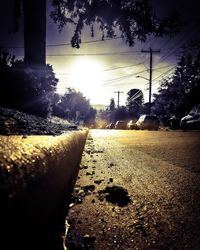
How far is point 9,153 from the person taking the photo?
0.75 metres

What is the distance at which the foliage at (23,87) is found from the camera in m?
9.05

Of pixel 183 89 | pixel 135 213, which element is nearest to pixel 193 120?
pixel 135 213

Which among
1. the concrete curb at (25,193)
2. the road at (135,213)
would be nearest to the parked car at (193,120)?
the road at (135,213)

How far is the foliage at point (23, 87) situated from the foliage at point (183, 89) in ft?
86.0

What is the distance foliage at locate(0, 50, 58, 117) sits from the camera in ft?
29.7

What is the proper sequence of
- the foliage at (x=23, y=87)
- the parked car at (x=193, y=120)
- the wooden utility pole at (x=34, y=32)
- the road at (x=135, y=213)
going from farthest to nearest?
the parked car at (x=193, y=120) < the wooden utility pole at (x=34, y=32) < the foliage at (x=23, y=87) < the road at (x=135, y=213)

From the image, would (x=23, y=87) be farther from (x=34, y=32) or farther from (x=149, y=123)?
(x=149, y=123)

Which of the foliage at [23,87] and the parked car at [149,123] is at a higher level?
the foliage at [23,87]

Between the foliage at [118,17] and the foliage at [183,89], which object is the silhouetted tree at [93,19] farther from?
the foliage at [183,89]

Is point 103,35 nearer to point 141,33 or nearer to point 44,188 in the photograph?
point 141,33

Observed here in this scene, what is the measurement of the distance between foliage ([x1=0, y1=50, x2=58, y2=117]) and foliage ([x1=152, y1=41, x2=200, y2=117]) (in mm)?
26202

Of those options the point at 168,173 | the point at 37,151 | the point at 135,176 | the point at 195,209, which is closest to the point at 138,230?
the point at 195,209

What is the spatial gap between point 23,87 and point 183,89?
4121 centimetres

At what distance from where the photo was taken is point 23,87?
30.9ft
